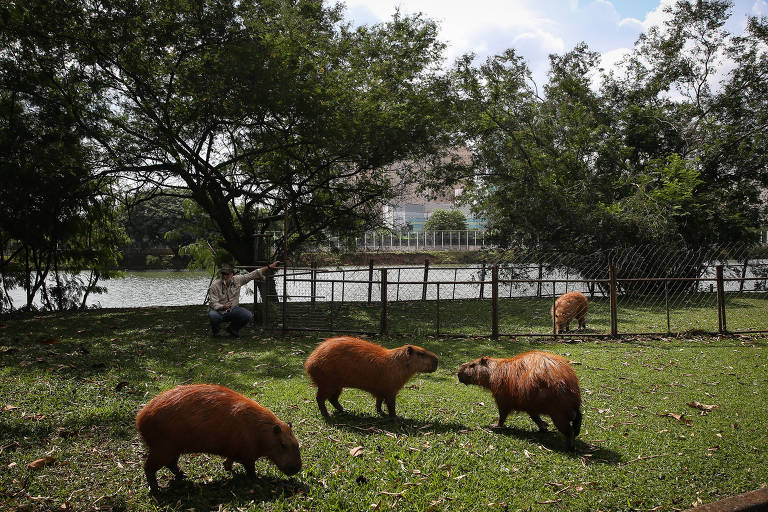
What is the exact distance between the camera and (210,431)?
3219 mm

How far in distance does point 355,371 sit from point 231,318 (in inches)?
204

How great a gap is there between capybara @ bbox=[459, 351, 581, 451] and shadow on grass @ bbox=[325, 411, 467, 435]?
1.62ft

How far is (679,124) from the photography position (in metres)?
18.7

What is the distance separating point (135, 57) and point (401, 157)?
681cm

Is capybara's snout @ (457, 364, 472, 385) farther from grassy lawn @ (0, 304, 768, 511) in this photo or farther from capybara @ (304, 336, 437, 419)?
capybara @ (304, 336, 437, 419)

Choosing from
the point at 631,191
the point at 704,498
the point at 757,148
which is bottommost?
the point at 704,498

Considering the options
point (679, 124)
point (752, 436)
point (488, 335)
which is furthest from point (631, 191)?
point (752, 436)

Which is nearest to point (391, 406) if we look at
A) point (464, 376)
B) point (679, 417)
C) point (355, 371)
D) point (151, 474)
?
point (355, 371)

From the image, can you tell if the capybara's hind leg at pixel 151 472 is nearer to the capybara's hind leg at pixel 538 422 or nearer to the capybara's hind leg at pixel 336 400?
the capybara's hind leg at pixel 336 400

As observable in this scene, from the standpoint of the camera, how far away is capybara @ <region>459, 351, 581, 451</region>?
3.97 m

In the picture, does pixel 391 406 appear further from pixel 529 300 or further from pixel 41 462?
pixel 529 300

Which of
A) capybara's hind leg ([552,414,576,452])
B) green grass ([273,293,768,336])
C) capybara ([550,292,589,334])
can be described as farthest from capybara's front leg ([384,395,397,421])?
capybara ([550,292,589,334])

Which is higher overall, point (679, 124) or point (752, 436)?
point (679, 124)

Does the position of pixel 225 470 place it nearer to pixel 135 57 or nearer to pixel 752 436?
pixel 752 436
